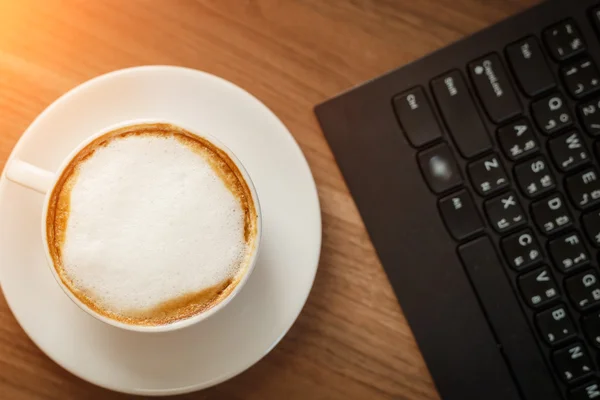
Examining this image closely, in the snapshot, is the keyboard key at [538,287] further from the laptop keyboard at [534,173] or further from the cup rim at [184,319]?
the cup rim at [184,319]

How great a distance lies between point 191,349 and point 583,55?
1.39 feet

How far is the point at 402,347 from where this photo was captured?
0.60 m

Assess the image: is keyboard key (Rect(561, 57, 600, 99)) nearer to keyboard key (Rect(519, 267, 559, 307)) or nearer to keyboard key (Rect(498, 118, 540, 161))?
keyboard key (Rect(498, 118, 540, 161))

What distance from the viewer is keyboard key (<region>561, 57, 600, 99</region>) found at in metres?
0.56

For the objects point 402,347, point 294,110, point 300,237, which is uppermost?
point 294,110

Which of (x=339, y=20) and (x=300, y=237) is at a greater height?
(x=339, y=20)

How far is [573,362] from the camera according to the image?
21.9 inches

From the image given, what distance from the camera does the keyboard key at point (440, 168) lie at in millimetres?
563

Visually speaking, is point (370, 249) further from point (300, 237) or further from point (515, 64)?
point (515, 64)

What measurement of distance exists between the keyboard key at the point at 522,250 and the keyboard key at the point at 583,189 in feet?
0.16

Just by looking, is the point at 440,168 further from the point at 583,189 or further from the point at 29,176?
the point at 29,176

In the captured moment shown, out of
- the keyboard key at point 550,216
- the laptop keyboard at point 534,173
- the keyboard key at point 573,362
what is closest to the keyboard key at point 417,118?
the laptop keyboard at point 534,173

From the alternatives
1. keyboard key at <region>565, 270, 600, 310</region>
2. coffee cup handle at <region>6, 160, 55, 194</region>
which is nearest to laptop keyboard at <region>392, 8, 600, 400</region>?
keyboard key at <region>565, 270, 600, 310</region>

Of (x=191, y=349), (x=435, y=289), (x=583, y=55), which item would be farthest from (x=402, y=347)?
(x=583, y=55)
